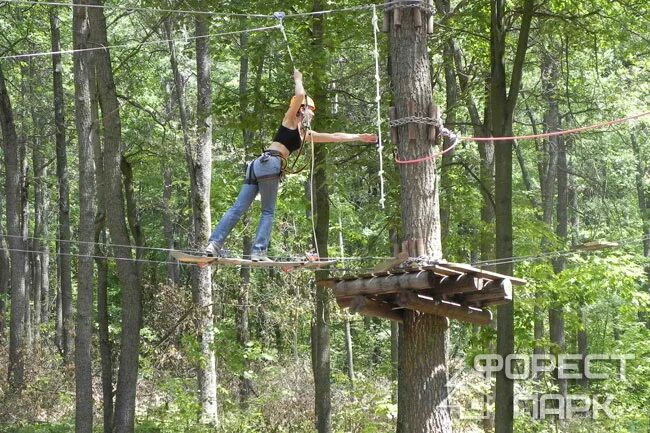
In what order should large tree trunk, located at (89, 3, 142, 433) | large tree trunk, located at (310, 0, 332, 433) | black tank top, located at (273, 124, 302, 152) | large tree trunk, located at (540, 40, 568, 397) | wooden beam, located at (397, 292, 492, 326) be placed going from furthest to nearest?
large tree trunk, located at (540, 40, 568, 397), large tree trunk, located at (310, 0, 332, 433), large tree trunk, located at (89, 3, 142, 433), black tank top, located at (273, 124, 302, 152), wooden beam, located at (397, 292, 492, 326)

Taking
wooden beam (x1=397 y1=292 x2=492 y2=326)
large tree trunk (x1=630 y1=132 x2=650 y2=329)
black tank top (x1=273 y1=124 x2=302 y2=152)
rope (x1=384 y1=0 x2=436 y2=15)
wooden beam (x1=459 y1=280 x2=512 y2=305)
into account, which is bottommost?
wooden beam (x1=397 y1=292 x2=492 y2=326)

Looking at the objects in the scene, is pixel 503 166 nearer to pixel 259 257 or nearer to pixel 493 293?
pixel 493 293

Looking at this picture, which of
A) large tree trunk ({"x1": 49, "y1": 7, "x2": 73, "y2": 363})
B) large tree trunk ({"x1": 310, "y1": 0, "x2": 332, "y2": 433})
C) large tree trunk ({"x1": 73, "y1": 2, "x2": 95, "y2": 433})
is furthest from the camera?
large tree trunk ({"x1": 49, "y1": 7, "x2": 73, "y2": 363})

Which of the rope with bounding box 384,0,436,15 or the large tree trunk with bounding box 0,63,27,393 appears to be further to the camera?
the large tree trunk with bounding box 0,63,27,393

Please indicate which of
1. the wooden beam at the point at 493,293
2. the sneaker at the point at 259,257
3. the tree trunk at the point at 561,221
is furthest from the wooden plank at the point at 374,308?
the tree trunk at the point at 561,221

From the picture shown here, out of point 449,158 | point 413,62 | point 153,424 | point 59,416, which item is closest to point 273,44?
point 449,158

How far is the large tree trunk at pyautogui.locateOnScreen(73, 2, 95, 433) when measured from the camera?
527 inches

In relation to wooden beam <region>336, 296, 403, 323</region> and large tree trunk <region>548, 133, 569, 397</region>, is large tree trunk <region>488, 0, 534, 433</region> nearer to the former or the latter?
wooden beam <region>336, 296, 403, 323</region>

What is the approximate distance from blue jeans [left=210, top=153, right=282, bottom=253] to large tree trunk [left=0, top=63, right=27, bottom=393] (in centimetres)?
1163

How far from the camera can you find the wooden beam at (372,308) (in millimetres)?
8906

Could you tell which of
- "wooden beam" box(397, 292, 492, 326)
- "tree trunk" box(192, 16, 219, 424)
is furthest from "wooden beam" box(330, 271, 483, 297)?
"tree trunk" box(192, 16, 219, 424)

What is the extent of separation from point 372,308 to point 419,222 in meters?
1.02

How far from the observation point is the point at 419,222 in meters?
8.73

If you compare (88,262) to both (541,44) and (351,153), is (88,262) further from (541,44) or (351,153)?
(541,44)
